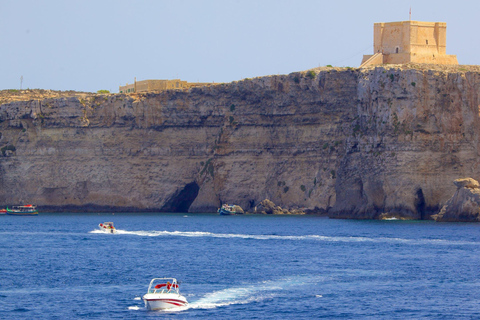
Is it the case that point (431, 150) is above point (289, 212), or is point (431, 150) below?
above

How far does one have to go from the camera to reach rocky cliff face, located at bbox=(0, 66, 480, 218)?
341ft

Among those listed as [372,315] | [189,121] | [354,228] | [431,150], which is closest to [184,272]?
[372,315]

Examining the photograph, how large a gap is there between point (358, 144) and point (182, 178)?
98.6ft

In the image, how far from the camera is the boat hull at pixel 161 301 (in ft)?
143

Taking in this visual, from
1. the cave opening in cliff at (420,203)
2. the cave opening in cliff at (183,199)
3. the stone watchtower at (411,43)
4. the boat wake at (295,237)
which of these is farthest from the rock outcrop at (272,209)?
the boat wake at (295,237)

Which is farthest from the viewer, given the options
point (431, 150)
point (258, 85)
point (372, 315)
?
point (258, 85)

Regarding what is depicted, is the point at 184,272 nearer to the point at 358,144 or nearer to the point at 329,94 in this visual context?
the point at 358,144

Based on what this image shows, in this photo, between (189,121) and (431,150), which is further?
(189,121)

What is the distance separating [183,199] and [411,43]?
3966 centimetres

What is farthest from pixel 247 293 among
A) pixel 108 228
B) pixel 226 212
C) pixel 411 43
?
pixel 411 43

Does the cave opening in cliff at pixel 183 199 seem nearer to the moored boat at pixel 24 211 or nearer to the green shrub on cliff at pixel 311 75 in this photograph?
the moored boat at pixel 24 211

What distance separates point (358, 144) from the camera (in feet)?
345

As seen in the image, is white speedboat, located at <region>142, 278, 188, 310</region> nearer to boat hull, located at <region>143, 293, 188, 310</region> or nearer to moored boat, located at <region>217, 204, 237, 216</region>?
boat hull, located at <region>143, 293, 188, 310</region>

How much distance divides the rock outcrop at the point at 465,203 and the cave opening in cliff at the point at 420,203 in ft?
16.8
